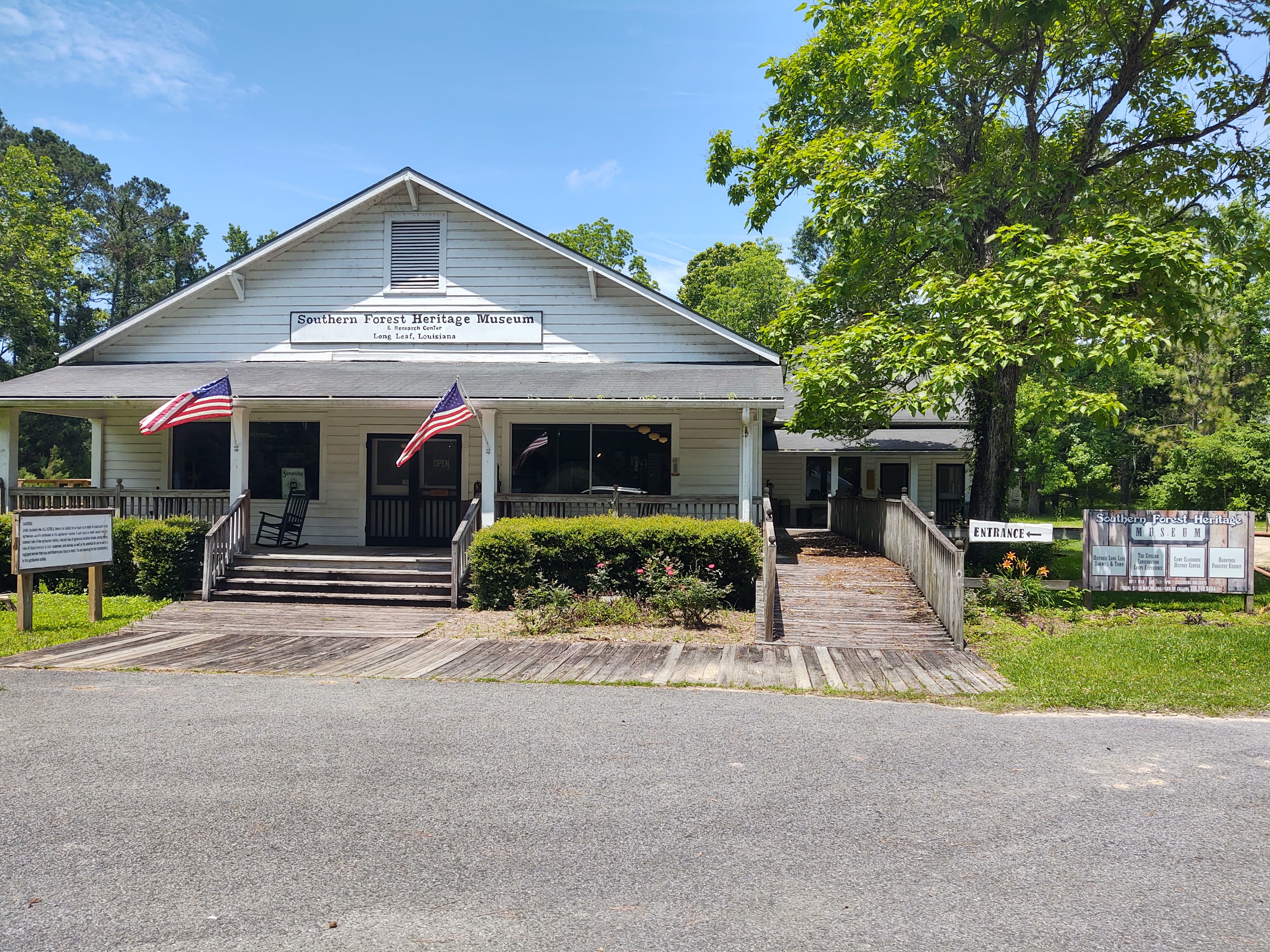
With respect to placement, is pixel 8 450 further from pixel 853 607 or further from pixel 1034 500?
pixel 1034 500

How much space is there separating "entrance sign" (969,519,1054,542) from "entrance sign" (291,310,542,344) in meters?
8.14

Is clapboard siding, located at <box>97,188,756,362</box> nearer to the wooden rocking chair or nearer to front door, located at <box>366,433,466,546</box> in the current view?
front door, located at <box>366,433,466,546</box>

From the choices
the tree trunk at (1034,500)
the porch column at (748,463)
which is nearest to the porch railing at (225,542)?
the porch column at (748,463)

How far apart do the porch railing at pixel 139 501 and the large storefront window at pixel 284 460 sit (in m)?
1.59

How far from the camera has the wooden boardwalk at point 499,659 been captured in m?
8.07

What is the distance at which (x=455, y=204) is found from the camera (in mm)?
15219

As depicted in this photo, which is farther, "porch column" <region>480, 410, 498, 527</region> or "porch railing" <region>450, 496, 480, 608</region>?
"porch column" <region>480, 410, 498, 527</region>

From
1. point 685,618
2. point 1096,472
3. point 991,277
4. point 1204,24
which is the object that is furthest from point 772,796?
point 1096,472

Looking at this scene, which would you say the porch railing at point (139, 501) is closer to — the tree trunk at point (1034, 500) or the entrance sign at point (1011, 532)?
the entrance sign at point (1011, 532)

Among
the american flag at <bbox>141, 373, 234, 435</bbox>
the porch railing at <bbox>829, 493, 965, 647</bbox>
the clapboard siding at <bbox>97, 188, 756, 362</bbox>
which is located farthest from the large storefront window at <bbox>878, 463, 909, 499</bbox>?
the american flag at <bbox>141, 373, 234, 435</bbox>

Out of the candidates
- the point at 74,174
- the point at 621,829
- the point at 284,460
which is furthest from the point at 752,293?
the point at 74,174

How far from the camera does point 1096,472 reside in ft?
105

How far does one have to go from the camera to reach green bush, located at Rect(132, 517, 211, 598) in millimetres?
12180

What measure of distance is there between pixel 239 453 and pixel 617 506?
6044 millimetres
